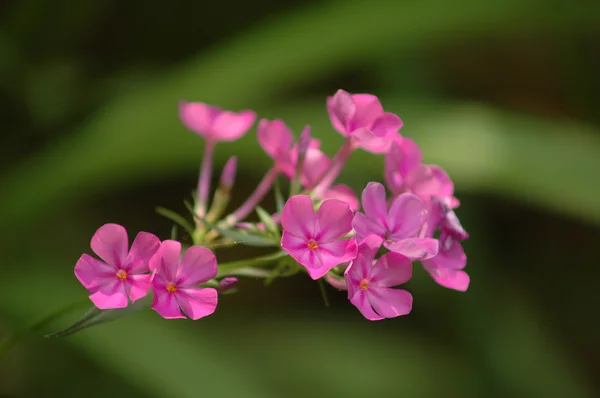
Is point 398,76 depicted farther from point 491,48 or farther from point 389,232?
point 389,232

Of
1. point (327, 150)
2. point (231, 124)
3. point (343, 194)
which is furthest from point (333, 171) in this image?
point (327, 150)

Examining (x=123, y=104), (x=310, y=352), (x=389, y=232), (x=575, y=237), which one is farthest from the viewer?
(x=575, y=237)

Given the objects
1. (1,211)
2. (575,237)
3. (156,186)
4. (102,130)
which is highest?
(102,130)

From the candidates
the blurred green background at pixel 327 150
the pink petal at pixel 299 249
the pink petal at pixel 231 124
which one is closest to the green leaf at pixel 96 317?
the pink petal at pixel 299 249

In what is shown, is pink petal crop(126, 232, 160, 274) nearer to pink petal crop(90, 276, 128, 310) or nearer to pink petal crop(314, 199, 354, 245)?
pink petal crop(90, 276, 128, 310)

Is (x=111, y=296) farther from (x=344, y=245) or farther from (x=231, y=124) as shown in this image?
(x=231, y=124)

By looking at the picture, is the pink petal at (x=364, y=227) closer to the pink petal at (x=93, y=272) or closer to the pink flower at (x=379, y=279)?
the pink flower at (x=379, y=279)

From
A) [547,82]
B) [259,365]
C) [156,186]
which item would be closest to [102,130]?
[156,186]
